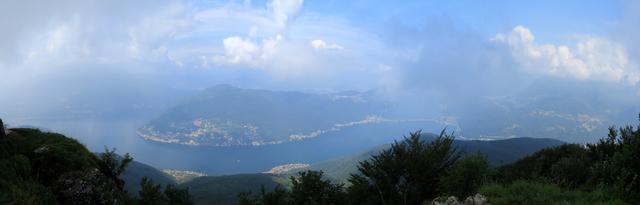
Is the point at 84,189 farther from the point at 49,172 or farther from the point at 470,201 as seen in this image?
the point at 470,201

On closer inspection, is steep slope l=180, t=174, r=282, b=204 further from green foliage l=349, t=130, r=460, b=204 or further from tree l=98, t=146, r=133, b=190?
tree l=98, t=146, r=133, b=190

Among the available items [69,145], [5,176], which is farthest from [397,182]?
[5,176]

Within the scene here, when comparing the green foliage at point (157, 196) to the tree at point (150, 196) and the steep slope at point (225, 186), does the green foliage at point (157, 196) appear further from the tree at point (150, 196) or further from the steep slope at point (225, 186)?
the steep slope at point (225, 186)

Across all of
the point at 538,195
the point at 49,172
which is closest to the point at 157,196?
the point at 49,172

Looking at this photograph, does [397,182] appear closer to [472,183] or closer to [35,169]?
[472,183]

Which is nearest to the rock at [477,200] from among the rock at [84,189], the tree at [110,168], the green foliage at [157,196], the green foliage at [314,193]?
the rock at [84,189]

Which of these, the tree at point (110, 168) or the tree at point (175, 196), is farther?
the tree at point (175, 196)
